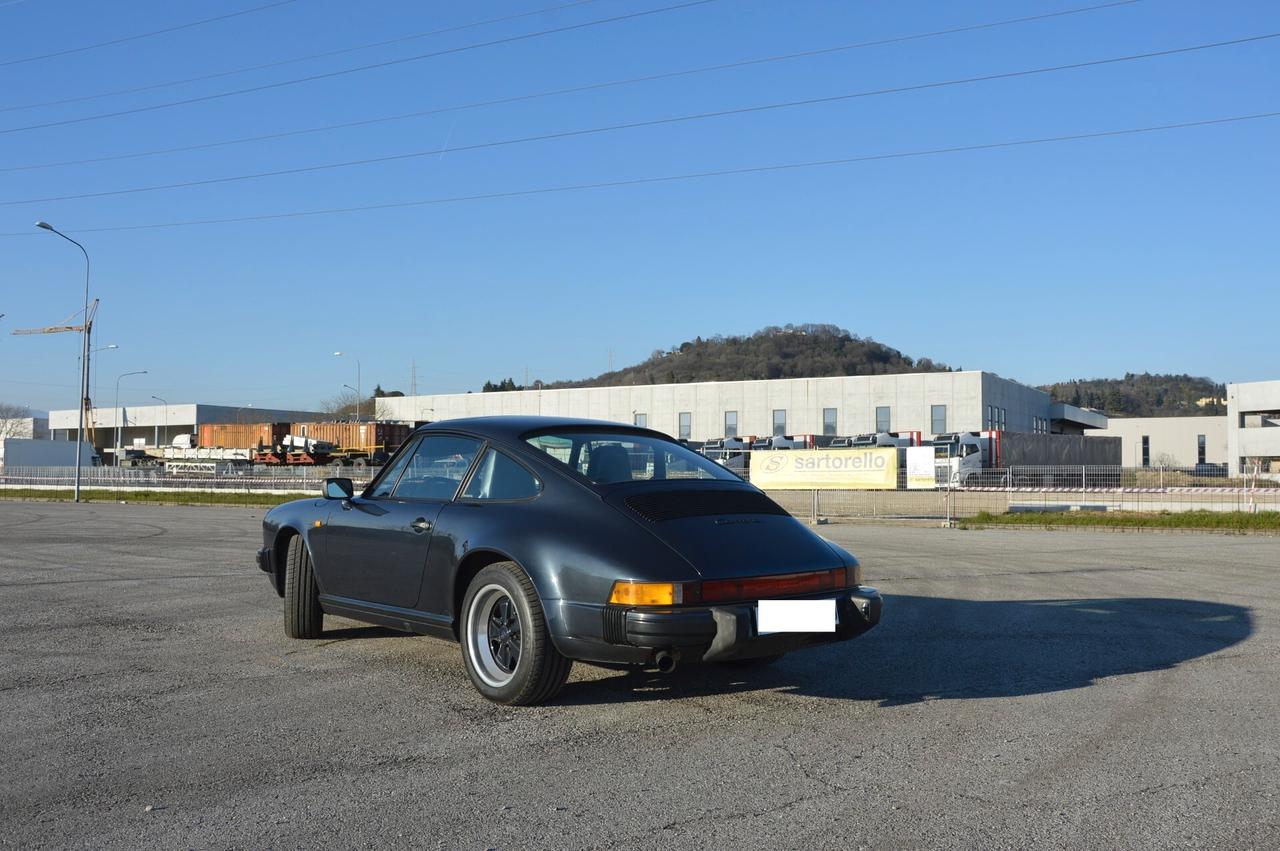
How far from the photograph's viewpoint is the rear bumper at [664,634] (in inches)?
195

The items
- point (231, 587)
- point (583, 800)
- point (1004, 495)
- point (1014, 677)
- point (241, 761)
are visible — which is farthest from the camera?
point (1004, 495)

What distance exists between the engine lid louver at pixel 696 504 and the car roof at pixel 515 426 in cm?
74

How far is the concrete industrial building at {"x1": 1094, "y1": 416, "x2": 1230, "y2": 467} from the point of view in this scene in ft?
290

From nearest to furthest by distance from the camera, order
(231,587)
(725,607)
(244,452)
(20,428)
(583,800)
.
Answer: (583,800) < (725,607) < (231,587) < (244,452) < (20,428)

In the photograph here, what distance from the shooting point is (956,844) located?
3.59 metres

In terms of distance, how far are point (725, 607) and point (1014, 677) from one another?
2.32 m

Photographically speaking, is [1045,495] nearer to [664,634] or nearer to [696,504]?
[696,504]

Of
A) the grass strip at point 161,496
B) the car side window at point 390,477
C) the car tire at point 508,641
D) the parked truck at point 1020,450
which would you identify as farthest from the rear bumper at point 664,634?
the parked truck at point 1020,450

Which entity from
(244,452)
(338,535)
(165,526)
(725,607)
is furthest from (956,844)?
(244,452)

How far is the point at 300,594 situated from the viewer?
7.36 metres

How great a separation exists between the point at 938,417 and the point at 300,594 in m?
63.1

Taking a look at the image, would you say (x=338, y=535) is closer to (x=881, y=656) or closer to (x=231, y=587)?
(x=881, y=656)

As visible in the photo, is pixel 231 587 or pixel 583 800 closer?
pixel 583 800

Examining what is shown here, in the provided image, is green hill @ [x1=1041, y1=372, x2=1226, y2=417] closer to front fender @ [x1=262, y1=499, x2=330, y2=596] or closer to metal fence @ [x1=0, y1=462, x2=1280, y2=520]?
metal fence @ [x1=0, y1=462, x2=1280, y2=520]
